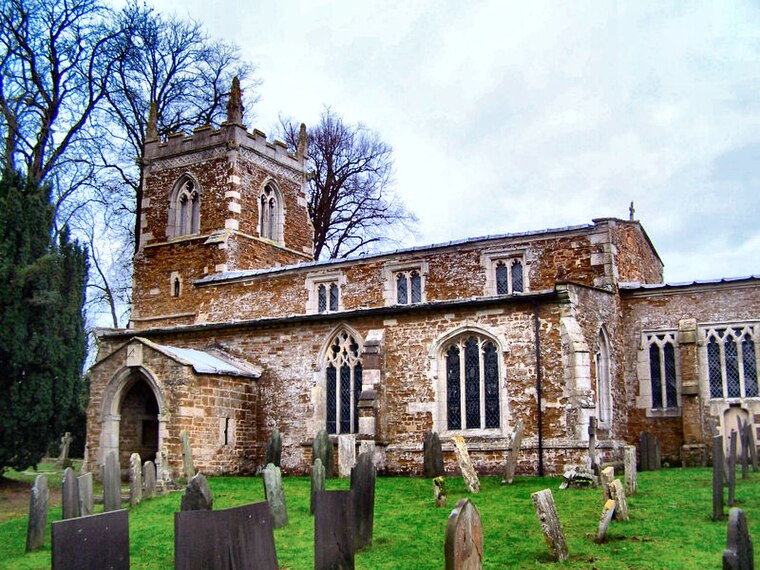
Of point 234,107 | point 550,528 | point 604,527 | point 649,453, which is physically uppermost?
point 234,107

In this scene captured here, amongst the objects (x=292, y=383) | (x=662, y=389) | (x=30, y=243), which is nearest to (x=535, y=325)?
(x=662, y=389)

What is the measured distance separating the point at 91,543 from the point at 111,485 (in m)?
8.72

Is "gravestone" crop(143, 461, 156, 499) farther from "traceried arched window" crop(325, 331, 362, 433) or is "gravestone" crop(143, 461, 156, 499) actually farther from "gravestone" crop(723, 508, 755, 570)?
"gravestone" crop(723, 508, 755, 570)

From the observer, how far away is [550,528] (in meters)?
9.94

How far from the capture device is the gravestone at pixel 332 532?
29.5 feet

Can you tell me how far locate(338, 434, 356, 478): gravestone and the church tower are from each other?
12157 mm

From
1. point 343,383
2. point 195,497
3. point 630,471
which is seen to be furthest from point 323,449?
point 195,497

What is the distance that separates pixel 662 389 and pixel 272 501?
1286 centimetres

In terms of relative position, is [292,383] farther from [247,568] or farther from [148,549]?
[247,568]

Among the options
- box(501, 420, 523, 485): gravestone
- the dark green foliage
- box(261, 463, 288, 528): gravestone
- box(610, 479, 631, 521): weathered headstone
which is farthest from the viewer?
the dark green foliage

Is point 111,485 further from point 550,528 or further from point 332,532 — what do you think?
point 550,528

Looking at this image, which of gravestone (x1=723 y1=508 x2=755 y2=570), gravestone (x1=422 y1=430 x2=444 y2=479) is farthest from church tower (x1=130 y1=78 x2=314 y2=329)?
gravestone (x1=723 y1=508 x2=755 y2=570)

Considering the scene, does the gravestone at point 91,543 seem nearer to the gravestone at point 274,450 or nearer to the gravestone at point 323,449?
the gravestone at point 323,449

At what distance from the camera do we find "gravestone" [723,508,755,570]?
6.34 meters
